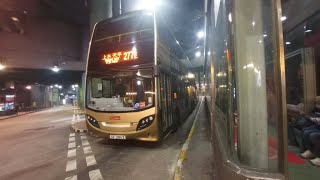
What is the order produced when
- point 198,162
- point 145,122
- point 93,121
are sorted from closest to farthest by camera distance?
point 198,162 < point 145,122 < point 93,121

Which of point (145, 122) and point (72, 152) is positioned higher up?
point (145, 122)

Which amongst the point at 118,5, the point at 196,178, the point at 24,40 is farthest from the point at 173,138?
the point at 24,40

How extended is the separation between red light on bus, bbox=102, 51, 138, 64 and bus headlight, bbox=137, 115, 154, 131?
6.00 ft

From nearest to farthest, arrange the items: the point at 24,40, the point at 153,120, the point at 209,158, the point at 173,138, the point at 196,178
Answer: the point at 196,178 < the point at 209,158 < the point at 153,120 < the point at 173,138 < the point at 24,40

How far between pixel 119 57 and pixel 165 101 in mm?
2093

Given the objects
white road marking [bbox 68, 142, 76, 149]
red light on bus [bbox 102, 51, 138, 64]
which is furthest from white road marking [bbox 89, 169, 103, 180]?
red light on bus [bbox 102, 51, 138, 64]

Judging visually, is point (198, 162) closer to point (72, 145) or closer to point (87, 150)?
point (87, 150)

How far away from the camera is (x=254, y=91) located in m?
2.31

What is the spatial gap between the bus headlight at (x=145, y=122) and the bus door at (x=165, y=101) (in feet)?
1.93

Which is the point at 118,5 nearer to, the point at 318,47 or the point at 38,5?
the point at 318,47

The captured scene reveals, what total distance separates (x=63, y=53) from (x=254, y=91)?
86.9 ft

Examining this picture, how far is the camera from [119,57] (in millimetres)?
7621

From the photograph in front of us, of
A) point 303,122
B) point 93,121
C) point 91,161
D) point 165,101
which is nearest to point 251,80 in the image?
point 303,122

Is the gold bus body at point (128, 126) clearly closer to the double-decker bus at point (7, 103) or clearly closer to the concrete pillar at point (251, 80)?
the concrete pillar at point (251, 80)
